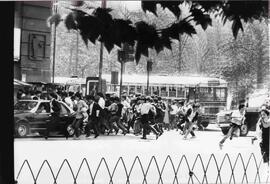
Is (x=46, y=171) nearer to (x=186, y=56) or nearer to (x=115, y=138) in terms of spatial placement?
(x=115, y=138)

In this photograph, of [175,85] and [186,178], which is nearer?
[186,178]

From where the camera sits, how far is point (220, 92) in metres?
7.69

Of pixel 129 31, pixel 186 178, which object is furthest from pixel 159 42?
pixel 186 178

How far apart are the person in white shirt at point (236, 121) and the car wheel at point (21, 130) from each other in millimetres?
2883

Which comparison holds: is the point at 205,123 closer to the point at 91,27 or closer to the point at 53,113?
the point at 53,113

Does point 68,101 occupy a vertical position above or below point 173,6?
below

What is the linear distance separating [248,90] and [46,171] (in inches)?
118

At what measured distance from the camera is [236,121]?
8.33 meters

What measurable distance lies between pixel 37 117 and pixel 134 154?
139 cm

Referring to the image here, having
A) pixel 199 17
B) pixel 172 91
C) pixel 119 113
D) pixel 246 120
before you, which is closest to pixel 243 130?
pixel 246 120

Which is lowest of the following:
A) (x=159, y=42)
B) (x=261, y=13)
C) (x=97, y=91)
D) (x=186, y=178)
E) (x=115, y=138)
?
(x=186, y=178)

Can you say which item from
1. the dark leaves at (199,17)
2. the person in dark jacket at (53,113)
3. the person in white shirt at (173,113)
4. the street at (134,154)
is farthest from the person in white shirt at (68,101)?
the dark leaves at (199,17)

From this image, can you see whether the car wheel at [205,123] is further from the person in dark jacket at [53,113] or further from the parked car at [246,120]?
the person in dark jacket at [53,113]

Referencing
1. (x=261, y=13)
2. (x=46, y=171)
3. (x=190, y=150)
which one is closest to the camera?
(x=261, y=13)
